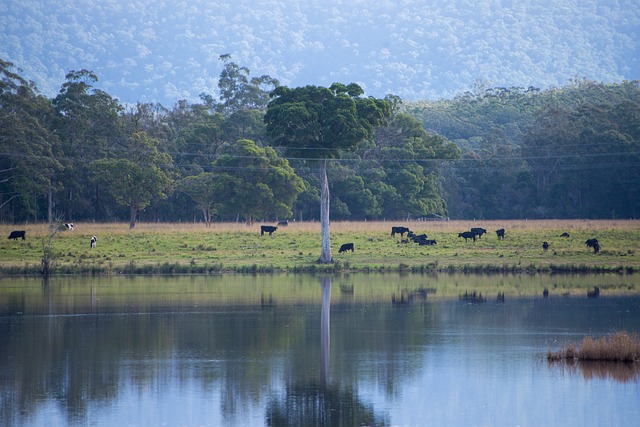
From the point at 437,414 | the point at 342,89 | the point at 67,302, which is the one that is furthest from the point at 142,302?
the point at 342,89

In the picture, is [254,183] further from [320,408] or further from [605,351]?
[320,408]

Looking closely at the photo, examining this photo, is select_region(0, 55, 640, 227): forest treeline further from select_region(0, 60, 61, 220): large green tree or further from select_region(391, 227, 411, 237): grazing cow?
select_region(391, 227, 411, 237): grazing cow

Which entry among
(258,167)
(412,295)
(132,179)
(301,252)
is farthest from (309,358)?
(258,167)

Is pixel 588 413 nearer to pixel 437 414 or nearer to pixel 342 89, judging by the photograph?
pixel 437 414

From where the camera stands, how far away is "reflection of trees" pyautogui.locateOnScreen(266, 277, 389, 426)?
15.3 metres

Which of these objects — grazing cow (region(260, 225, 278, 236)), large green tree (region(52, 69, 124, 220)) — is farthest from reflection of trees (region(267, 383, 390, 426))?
large green tree (region(52, 69, 124, 220))

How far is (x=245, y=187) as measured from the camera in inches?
3137

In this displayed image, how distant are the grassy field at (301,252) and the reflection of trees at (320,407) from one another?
2819cm

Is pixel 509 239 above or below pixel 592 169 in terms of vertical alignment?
below

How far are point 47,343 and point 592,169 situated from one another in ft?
268

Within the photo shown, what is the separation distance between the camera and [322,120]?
168ft

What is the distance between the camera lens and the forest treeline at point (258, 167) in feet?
258

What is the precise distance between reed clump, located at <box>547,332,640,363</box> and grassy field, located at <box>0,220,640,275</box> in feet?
78.3

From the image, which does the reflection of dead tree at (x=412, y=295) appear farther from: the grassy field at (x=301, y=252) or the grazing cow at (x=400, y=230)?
the grazing cow at (x=400, y=230)
